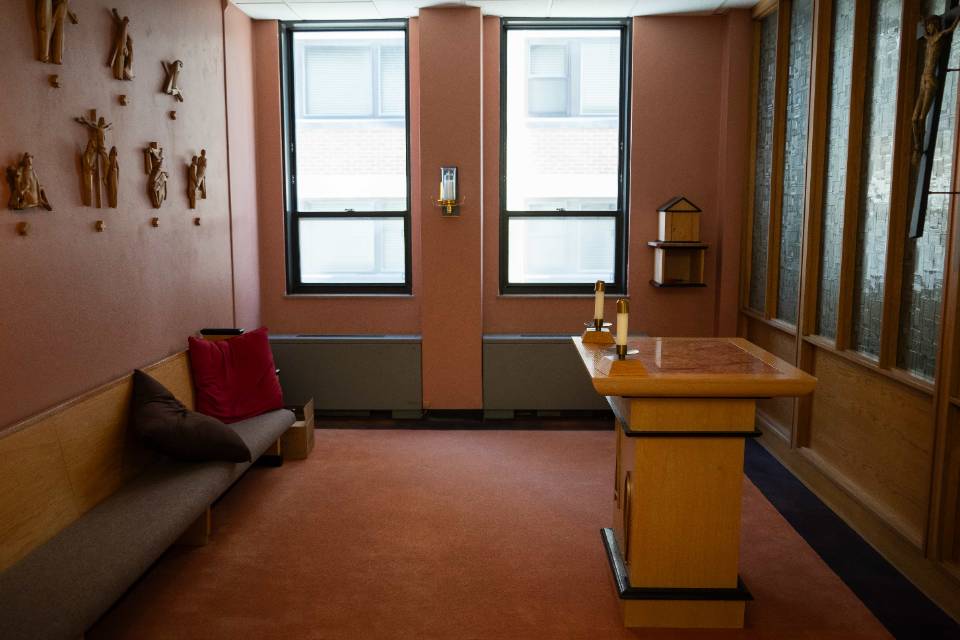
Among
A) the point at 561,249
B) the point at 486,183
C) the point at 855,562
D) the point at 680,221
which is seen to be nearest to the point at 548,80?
the point at 486,183

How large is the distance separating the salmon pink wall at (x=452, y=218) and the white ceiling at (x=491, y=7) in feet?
0.55

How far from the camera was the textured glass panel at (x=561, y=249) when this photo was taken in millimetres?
6164

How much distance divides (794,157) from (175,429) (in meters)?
3.73

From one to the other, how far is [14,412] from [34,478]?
→ 0.85ft

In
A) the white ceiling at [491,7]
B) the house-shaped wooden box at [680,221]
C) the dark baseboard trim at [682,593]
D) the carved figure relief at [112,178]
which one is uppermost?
the white ceiling at [491,7]

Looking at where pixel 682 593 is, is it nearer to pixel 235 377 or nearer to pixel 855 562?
pixel 855 562

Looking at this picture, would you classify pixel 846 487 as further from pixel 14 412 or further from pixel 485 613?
pixel 14 412

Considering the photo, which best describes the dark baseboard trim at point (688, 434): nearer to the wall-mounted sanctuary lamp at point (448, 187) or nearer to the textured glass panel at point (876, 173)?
the textured glass panel at point (876, 173)

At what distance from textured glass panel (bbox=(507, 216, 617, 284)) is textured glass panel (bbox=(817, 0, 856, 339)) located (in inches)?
75.3

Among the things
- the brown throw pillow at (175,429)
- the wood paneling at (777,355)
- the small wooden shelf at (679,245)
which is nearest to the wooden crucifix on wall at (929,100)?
the wood paneling at (777,355)

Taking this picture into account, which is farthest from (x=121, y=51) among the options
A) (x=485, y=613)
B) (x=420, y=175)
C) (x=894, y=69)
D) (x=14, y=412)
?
(x=894, y=69)

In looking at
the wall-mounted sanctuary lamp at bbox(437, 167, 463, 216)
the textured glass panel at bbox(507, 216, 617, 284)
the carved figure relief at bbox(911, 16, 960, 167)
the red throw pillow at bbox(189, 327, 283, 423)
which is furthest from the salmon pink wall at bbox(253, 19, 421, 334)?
the carved figure relief at bbox(911, 16, 960, 167)

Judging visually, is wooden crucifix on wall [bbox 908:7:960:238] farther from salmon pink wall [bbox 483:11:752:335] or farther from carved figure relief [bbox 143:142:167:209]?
carved figure relief [bbox 143:142:167:209]

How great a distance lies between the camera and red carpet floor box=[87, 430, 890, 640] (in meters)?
3.07
